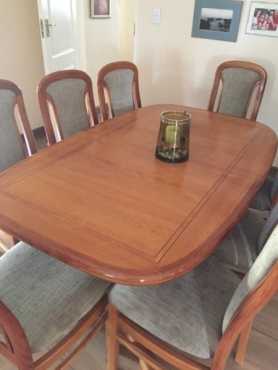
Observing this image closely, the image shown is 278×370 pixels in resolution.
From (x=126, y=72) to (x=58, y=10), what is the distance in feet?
4.95

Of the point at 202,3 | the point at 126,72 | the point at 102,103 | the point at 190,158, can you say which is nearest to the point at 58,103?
the point at 102,103

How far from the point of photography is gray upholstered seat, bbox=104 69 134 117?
2142mm

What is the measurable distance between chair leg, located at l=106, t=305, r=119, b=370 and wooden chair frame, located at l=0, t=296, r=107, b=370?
0.13 feet

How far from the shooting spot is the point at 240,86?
7.63 ft

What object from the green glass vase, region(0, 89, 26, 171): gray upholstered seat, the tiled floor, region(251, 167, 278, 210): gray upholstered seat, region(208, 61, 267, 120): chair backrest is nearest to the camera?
the green glass vase

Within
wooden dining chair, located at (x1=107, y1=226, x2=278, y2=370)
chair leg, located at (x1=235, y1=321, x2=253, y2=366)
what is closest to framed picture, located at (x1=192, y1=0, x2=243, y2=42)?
wooden dining chair, located at (x1=107, y1=226, x2=278, y2=370)

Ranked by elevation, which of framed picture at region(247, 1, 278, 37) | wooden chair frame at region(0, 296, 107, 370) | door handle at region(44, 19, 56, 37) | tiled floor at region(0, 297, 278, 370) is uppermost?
framed picture at region(247, 1, 278, 37)

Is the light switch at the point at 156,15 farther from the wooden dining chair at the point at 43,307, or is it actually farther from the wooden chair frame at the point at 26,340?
the wooden chair frame at the point at 26,340

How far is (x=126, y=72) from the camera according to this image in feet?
7.34

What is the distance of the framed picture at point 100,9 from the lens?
3.74m

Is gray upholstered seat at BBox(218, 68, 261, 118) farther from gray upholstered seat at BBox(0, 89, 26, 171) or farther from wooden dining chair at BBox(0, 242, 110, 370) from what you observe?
wooden dining chair at BBox(0, 242, 110, 370)

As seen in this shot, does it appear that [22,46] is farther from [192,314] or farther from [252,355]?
[252,355]

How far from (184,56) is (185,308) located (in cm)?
263

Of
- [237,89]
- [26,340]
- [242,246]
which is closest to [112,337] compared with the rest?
[26,340]
